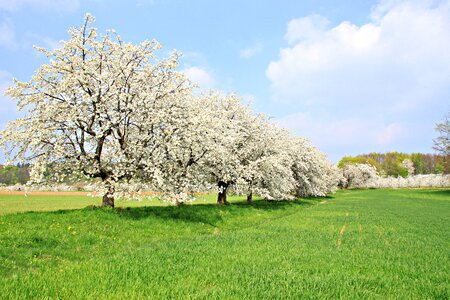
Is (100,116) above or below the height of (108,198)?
above

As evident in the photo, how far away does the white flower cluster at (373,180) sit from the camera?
172 m

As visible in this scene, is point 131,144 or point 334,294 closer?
point 334,294

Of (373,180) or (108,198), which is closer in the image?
(108,198)

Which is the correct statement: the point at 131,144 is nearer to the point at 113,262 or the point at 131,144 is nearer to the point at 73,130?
the point at 73,130

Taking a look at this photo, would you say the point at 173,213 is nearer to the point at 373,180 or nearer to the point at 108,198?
the point at 108,198

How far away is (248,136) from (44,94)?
79.1 ft

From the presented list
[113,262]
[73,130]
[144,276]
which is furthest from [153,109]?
[144,276]

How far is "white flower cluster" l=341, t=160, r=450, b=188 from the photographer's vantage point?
172m

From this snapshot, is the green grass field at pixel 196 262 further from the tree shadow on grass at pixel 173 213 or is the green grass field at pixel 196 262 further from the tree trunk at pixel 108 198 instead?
the tree trunk at pixel 108 198

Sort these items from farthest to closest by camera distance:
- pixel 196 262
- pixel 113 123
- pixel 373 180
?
pixel 373 180 < pixel 113 123 < pixel 196 262

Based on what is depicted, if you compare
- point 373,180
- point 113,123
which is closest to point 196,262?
point 113,123

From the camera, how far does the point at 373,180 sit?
609ft

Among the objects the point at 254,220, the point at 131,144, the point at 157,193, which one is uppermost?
the point at 131,144

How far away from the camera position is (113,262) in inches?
427
